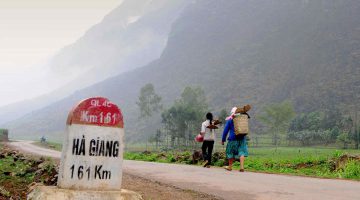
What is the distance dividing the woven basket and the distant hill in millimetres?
103442

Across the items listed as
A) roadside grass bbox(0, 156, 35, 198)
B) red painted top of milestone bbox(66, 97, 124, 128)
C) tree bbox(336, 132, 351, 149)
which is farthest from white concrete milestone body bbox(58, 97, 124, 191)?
tree bbox(336, 132, 351, 149)

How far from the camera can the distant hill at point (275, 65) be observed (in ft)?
413

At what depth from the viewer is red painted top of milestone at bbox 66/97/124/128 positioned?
5527 mm

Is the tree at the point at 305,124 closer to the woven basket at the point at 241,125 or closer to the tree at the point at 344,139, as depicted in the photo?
the tree at the point at 344,139

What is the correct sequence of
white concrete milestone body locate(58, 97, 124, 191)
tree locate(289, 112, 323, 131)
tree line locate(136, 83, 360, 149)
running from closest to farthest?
white concrete milestone body locate(58, 97, 124, 191) < tree line locate(136, 83, 360, 149) < tree locate(289, 112, 323, 131)

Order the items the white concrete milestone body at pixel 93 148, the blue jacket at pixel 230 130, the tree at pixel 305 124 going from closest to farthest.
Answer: the white concrete milestone body at pixel 93 148, the blue jacket at pixel 230 130, the tree at pixel 305 124

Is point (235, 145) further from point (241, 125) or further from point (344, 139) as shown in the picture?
point (344, 139)

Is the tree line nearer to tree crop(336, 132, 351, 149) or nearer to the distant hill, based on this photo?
tree crop(336, 132, 351, 149)

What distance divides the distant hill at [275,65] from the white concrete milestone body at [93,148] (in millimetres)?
111681

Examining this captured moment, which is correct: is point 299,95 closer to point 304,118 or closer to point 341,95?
point 341,95

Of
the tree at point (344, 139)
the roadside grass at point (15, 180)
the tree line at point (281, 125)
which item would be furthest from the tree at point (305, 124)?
the roadside grass at point (15, 180)

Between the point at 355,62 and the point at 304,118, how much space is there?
42357mm

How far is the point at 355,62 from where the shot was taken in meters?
126

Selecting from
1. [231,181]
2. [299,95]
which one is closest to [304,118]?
[299,95]
